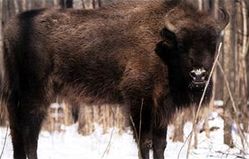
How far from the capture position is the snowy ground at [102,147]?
900 centimetres

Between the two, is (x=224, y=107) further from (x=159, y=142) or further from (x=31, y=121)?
(x=31, y=121)

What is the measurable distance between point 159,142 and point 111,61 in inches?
57.0

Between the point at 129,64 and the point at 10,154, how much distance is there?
110 inches

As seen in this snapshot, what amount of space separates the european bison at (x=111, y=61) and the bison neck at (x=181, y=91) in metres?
0.01

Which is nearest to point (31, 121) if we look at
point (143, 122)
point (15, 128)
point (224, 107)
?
point (15, 128)

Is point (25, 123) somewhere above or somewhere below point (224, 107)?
above

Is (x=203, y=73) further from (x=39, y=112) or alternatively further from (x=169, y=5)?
(x=39, y=112)

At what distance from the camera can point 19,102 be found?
8031 mm

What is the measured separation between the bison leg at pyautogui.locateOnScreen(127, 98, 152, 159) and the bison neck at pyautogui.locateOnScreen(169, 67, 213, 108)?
44 cm

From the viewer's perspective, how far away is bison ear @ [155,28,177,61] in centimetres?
774

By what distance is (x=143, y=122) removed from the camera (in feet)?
25.5

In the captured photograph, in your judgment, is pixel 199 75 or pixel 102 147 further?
pixel 102 147

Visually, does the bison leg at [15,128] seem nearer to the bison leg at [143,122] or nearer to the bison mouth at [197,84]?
the bison leg at [143,122]

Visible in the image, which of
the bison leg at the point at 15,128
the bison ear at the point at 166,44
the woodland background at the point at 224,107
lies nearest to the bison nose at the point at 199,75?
the bison ear at the point at 166,44
